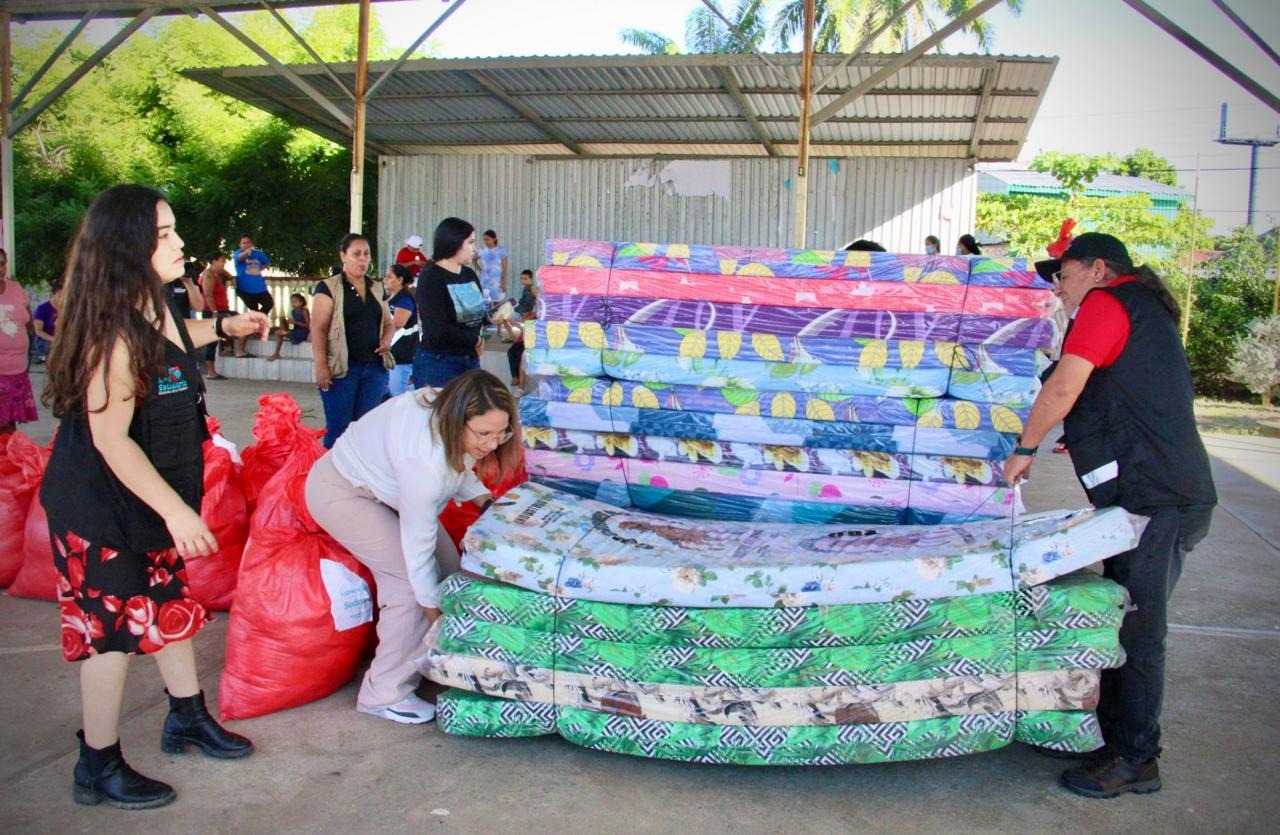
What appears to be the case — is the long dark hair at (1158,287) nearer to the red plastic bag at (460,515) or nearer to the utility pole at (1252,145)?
the red plastic bag at (460,515)

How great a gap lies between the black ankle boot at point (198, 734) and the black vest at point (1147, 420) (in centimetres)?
280

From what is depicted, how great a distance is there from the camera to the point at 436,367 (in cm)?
553

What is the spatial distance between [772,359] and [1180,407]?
4.59 ft

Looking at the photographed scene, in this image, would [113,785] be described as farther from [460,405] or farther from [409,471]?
[460,405]

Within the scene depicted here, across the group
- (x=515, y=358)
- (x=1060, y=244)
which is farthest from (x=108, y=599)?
(x=515, y=358)

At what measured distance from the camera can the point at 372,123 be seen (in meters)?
16.0

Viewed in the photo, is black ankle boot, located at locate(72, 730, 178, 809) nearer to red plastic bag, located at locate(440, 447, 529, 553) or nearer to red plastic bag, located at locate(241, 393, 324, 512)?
red plastic bag, located at locate(440, 447, 529, 553)

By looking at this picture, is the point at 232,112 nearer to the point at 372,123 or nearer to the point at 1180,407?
the point at 372,123

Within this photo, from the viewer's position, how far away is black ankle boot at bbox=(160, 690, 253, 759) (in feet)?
10.7

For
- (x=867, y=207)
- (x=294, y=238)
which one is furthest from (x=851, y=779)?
(x=294, y=238)

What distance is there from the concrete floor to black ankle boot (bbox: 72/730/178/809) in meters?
0.04

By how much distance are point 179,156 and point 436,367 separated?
22.8 metres

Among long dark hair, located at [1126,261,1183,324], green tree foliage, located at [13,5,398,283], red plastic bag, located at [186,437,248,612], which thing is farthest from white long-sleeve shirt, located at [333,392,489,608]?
green tree foliage, located at [13,5,398,283]

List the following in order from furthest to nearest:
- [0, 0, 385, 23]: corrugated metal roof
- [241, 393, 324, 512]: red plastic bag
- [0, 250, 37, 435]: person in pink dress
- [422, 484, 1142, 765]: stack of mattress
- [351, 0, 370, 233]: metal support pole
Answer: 1. [0, 0, 385, 23]: corrugated metal roof
2. [351, 0, 370, 233]: metal support pole
3. [0, 250, 37, 435]: person in pink dress
4. [241, 393, 324, 512]: red plastic bag
5. [422, 484, 1142, 765]: stack of mattress
